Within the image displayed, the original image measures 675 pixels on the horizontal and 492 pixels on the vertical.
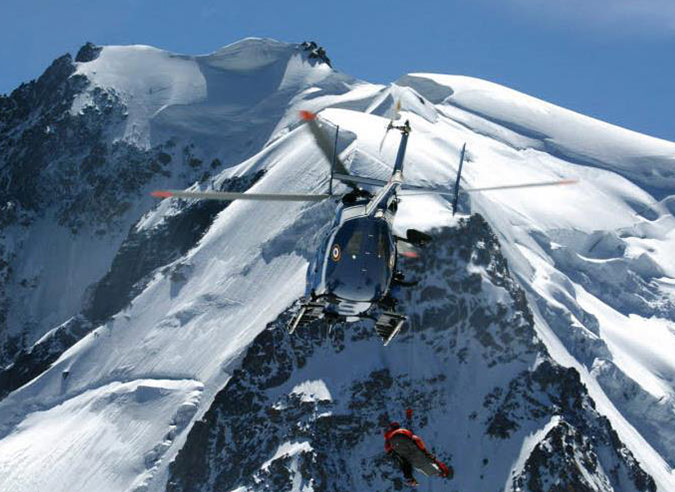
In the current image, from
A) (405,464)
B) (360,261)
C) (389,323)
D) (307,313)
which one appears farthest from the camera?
(307,313)

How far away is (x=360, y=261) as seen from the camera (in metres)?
49.3

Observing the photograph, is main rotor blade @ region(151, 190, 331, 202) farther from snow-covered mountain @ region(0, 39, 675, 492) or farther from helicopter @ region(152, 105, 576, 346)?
snow-covered mountain @ region(0, 39, 675, 492)

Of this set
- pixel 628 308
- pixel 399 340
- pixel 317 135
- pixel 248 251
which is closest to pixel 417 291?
pixel 399 340

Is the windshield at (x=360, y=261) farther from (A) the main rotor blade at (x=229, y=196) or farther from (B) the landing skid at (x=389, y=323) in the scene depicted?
(A) the main rotor blade at (x=229, y=196)

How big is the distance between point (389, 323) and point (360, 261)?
3.33 meters

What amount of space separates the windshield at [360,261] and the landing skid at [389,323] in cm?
104

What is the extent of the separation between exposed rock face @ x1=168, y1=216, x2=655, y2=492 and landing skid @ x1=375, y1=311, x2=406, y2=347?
90.6 m

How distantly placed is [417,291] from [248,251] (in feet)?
105

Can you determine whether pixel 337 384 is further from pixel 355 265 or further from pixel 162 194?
pixel 162 194

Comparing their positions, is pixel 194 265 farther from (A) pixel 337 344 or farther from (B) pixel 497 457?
(B) pixel 497 457

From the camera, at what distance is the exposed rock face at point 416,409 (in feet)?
462

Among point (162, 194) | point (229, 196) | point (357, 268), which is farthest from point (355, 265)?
point (162, 194)

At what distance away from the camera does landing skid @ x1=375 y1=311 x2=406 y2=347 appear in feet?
161

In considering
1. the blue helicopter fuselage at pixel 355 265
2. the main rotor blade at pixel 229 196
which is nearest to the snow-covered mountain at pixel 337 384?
the blue helicopter fuselage at pixel 355 265
